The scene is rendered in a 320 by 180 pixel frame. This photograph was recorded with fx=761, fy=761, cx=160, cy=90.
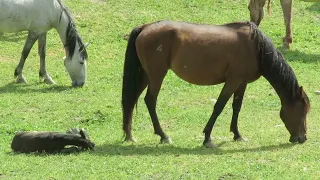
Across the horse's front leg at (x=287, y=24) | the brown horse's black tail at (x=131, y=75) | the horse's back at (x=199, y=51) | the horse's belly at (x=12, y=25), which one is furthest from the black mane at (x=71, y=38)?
the horse's front leg at (x=287, y=24)

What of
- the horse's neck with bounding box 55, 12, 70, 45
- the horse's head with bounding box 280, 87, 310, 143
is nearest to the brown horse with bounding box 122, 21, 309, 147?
the horse's head with bounding box 280, 87, 310, 143

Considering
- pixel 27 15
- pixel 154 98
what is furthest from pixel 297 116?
pixel 27 15

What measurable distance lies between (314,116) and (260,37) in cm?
315

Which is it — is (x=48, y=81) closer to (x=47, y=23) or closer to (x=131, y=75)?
(x=47, y=23)

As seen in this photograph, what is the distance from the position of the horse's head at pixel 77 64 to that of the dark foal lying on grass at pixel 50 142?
5589 mm

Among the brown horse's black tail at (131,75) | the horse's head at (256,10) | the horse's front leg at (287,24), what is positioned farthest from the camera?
the horse's head at (256,10)

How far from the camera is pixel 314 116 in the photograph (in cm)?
1255

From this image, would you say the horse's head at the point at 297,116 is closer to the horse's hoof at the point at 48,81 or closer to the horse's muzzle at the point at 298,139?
the horse's muzzle at the point at 298,139

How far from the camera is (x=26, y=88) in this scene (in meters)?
14.8

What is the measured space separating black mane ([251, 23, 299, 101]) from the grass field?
74cm

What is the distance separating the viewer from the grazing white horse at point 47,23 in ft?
49.7

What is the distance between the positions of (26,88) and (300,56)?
659cm

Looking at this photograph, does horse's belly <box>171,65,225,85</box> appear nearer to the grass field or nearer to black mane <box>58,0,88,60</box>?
the grass field

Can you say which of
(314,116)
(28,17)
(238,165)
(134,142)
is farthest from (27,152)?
(28,17)
